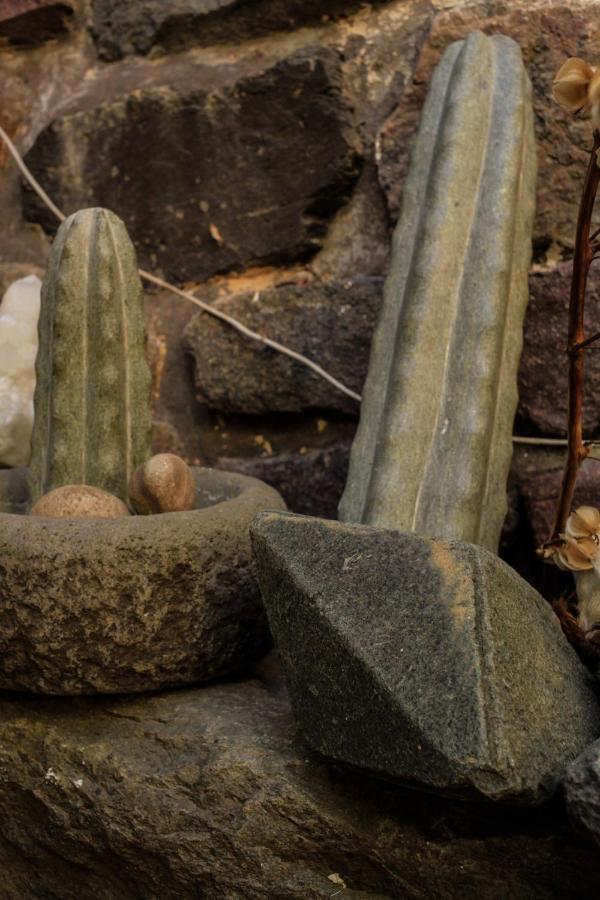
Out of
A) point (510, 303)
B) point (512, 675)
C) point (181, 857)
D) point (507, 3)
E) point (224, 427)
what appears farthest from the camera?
point (224, 427)

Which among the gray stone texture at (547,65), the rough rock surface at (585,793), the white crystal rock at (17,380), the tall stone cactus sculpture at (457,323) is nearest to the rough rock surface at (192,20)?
the gray stone texture at (547,65)

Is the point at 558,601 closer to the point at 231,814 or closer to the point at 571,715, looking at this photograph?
the point at 571,715

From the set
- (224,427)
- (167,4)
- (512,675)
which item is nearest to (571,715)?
(512,675)

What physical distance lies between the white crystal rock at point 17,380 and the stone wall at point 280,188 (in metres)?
0.15

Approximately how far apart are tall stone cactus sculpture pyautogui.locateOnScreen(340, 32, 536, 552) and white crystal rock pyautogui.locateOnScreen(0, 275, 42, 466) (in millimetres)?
390

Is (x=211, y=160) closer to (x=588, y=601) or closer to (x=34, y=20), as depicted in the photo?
(x=34, y=20)

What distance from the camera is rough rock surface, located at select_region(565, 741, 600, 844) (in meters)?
0.64

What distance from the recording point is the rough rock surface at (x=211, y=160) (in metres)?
1.25

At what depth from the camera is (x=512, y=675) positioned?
70 cm

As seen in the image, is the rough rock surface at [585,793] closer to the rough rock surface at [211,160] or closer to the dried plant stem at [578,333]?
the dried plant stem at [578,333]

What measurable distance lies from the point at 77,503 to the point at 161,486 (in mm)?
70

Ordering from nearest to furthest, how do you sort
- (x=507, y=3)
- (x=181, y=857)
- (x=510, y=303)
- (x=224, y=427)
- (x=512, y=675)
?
(x=512, y=675), (x=181, y=857), (x=510, y=303), (x=507, y=3), (x=224, y=427)

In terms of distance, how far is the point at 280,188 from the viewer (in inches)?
50.0

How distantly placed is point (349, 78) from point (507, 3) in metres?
0.18
